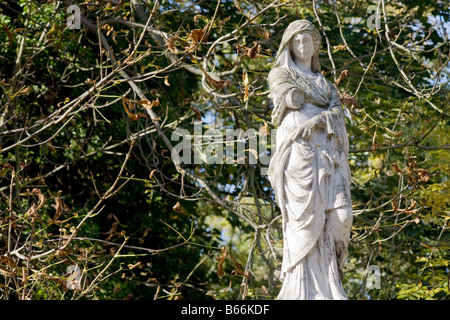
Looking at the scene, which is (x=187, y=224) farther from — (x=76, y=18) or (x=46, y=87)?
(x=76, y=18)

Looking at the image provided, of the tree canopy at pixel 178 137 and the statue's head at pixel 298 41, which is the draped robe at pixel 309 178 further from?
the tree canopy at pixel 178 137

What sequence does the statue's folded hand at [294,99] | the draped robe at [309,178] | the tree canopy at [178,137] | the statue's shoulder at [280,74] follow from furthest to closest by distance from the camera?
the tree canopy at [178,137]
the statue's shoulder at [280,74]
the statue's folded hand at [294,99]
the draped robe at [309,178]

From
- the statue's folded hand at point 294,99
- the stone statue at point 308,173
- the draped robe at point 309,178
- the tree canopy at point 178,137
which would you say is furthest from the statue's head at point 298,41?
the tree canopy at point 178,137

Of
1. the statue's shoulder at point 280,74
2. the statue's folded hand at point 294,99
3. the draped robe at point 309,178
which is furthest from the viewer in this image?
the statue's shoulder at point 280,74

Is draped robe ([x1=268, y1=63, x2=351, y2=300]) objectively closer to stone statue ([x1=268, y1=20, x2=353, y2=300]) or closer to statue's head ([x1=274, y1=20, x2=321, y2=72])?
stone statue ([x1=268, y1=20, x2=353, y2=300])

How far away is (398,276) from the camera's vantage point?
14094 millimetres

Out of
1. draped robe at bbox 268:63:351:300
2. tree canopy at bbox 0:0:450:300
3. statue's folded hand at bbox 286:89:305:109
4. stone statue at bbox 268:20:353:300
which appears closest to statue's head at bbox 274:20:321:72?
stone statue at bbox 268:20:353:300

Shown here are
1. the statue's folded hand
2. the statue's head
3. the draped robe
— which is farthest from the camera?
the statue's head

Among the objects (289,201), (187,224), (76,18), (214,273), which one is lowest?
(214,273)

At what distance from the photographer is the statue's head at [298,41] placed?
791 cm

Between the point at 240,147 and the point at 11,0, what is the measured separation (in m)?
3.88

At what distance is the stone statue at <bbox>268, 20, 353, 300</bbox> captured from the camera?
7.21m

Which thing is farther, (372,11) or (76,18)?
(372,11)

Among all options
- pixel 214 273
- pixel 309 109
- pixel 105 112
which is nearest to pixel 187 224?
pixel 214 273
